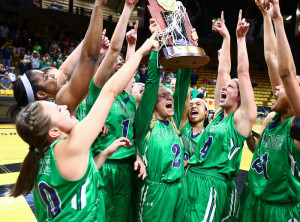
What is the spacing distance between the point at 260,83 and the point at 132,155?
20.7m

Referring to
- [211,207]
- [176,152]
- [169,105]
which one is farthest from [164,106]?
[211,207]

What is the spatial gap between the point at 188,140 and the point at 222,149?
74 centimetres

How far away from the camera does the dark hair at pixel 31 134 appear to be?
5.04ft

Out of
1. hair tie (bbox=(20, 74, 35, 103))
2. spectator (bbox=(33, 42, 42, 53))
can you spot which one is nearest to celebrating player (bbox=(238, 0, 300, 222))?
hair tie (bbox=(20, 74, 35, 103))

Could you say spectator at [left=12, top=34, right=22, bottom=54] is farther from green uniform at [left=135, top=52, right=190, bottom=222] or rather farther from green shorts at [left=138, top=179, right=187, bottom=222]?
green shorts at [left=138, top=179, right=187, bottom=222]

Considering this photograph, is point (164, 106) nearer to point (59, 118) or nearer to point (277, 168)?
point (277, 168)

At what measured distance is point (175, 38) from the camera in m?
2.31

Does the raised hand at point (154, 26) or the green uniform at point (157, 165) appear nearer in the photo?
the raised hand at point (154, 26)

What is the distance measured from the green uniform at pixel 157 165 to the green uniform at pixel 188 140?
1.92ft

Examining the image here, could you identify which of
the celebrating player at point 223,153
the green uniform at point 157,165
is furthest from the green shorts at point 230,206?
the green uniform at point 157,165

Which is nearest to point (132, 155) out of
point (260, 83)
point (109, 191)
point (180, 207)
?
point (109, 191)

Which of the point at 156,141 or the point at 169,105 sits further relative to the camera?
the point at 169,105

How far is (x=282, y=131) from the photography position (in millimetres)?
2217

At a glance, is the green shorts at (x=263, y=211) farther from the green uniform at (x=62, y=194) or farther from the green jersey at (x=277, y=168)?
the green uniform at (x=62, y=194)
